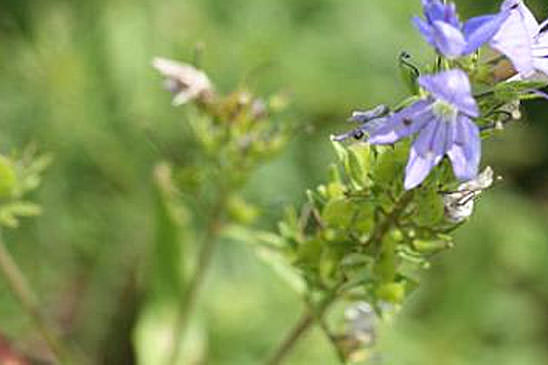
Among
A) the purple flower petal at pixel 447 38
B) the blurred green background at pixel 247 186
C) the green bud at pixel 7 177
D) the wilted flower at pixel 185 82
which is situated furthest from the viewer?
the blurred green background at pixel 247 186

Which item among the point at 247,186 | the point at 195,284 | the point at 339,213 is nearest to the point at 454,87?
the point at 339,213

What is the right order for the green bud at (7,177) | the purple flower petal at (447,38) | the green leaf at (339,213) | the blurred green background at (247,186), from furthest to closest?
the blurred green background at (247,186) < the green bud at (7,177) < the green leaf at (339,213) < the purple flower petal at (447,38)

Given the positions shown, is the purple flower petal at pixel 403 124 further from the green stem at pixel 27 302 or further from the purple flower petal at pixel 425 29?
the green stem at pixel 27 302

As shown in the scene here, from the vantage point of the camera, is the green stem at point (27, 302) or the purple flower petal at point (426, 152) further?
the green stem at point (27, 302)

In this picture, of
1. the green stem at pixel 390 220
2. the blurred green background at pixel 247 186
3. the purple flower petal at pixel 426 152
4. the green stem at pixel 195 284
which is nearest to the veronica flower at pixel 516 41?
the purple flower petal at pixel 426 152

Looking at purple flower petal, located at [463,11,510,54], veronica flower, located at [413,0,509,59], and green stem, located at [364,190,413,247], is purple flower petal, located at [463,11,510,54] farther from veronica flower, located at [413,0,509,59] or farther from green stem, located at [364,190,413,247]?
green stem, located at [364,190,413,247]

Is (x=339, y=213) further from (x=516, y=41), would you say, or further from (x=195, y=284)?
(x=195, y=284)

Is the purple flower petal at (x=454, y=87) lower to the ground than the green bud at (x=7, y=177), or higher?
lower
